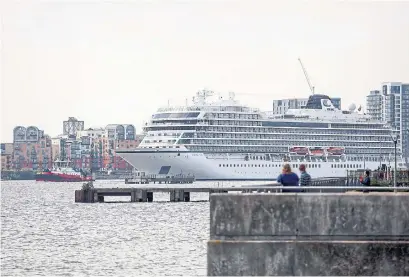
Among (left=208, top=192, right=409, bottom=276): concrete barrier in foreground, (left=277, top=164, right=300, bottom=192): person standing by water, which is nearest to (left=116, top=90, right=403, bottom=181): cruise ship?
(left=277, top=164, right=300, bottom=192): person standing by water

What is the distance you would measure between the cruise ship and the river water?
8204 cm

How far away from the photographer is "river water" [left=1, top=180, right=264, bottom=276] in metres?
35.4

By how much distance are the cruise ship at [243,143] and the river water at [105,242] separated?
82.0 metres

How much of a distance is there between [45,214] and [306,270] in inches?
2233

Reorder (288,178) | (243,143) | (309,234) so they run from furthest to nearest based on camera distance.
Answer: (243,143) < (288,178) < (309,234)

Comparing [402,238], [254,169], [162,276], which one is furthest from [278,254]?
[254,169]

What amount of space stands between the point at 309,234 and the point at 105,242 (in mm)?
28263

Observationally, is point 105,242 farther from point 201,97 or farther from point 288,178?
point 201,97

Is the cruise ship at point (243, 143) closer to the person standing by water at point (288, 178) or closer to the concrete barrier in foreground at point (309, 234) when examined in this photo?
the person standing by water at point (288, 178)

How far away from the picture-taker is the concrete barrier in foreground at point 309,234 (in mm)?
19500

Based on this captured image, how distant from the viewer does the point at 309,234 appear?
1964cm

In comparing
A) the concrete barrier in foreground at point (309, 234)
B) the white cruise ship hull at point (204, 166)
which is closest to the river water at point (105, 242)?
the concrete barrier in foreground at point (309, 234)

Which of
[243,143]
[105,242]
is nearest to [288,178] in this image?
[105,242]

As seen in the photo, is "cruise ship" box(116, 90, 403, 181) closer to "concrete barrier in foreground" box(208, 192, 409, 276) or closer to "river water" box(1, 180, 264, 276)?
"river water" box(1, 180, 264, 276)
